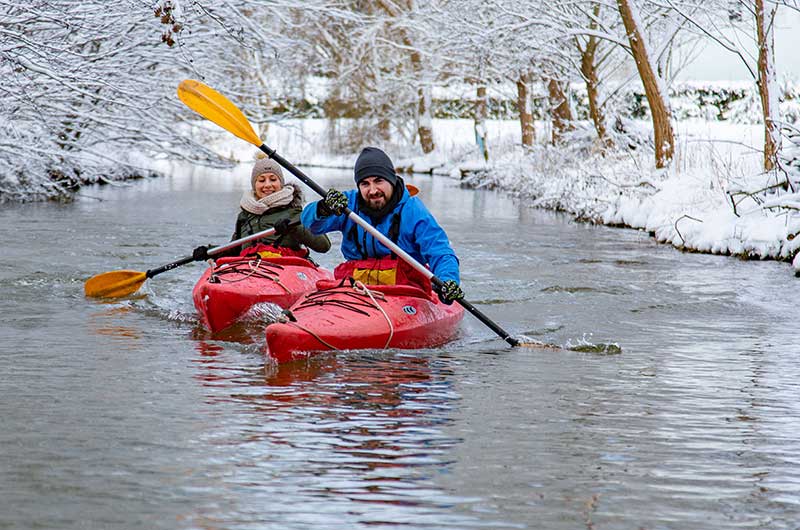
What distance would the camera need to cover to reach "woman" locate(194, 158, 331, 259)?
8.74m

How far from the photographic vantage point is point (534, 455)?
15.2ft

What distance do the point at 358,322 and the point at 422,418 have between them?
1.55 metres

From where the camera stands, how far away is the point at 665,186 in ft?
52.6

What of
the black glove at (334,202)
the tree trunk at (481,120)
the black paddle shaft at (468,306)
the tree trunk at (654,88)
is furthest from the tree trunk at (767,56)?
the tree trunk at (481,120)

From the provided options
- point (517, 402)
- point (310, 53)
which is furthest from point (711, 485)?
point (310, 53)

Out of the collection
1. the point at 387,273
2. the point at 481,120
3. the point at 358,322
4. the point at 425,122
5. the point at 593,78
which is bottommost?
the point at 358,322

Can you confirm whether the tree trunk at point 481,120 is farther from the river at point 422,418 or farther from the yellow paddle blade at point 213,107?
the yellow paddle blade at point 213,107

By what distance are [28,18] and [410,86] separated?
25.3 metres

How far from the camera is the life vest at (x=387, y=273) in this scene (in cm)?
745

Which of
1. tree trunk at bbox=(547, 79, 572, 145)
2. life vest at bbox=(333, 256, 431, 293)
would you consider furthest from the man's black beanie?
tree trunk at bbox=(547, 79, 572, 145)

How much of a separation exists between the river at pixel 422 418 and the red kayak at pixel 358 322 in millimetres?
103

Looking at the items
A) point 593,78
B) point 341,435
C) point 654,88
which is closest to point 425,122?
point 593,78

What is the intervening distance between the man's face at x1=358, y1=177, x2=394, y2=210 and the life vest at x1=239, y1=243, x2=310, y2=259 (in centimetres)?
143

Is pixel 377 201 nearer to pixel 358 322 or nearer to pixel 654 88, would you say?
pixel 358 322
